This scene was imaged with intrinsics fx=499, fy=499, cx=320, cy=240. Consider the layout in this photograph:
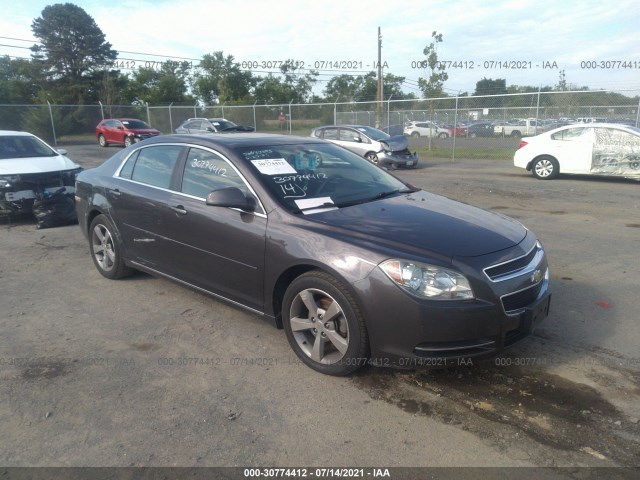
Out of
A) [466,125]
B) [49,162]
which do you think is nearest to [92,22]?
[466,125]

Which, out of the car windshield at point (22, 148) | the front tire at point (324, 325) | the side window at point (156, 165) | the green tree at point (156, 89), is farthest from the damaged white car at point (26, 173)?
the green tree at point (156, 89)

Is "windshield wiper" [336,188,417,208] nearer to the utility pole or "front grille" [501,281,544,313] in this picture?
"front grille" [501,281,544,313]

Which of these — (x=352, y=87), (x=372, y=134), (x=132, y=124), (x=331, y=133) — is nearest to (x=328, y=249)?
(x=372, y=134)

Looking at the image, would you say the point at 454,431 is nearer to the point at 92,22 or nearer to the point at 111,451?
the point at 111,451

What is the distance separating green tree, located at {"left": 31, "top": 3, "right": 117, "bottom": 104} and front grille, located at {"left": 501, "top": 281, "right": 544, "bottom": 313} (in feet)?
168

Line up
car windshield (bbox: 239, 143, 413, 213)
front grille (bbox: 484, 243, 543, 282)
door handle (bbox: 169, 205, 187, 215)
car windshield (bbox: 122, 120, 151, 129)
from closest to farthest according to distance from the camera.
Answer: front grille (bbox: 484, 243, 543, 282)
car windshield (bbox: 239, 143, 413, 213)
door handle (bbox: 169, 205, 187, 215)
car windshield (bbox: 122, 120, 151, 129)

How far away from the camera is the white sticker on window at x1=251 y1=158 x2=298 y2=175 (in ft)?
13.2

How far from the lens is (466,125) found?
24.4 m

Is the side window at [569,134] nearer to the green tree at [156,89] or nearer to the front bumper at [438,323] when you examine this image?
the front bumper at [438,323]

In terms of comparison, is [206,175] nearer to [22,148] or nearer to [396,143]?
[22,148]

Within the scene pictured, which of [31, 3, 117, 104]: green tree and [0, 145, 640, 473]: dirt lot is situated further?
[31, 3, 117, 104]: green tree

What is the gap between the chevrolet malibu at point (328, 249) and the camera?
3072 mm

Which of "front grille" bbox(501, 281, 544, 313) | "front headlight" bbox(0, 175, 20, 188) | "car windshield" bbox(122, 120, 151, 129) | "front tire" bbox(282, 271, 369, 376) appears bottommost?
"front tire" bbox(282, 271, 369, 376)

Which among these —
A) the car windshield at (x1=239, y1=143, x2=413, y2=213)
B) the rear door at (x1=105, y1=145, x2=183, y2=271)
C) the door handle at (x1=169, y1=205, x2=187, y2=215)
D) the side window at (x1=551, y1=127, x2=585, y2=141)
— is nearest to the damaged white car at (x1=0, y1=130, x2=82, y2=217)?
the rear door at (x1=105, y1=145, x2=183, y2=271)
